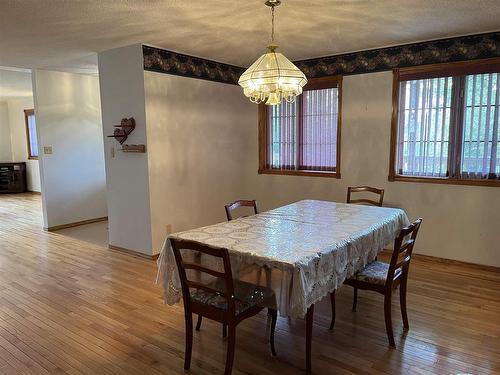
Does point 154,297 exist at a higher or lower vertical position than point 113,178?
lower

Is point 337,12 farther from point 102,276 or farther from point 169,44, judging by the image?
point 102,276

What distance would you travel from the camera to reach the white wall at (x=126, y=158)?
4110 mm

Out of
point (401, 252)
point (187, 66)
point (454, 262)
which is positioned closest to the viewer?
point (401, 252)

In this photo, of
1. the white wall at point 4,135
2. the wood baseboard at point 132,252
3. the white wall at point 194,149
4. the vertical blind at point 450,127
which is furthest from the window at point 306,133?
the white wall at point 4,135

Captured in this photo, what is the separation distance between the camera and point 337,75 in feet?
15.1

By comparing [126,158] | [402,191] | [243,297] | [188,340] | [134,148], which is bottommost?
[188,340]

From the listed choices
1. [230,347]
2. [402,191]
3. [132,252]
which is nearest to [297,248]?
[230,347]

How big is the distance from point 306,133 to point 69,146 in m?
3.70

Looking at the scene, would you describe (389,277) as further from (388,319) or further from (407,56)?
(407,56)

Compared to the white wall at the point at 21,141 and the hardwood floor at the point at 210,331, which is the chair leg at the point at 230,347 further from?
the white wall at the point at 21,141

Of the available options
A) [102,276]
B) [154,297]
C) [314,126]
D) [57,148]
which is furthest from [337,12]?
[57,148]

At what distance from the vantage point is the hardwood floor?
7.51ft

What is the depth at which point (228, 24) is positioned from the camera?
3307 mm

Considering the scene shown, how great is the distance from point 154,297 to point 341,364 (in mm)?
1733
